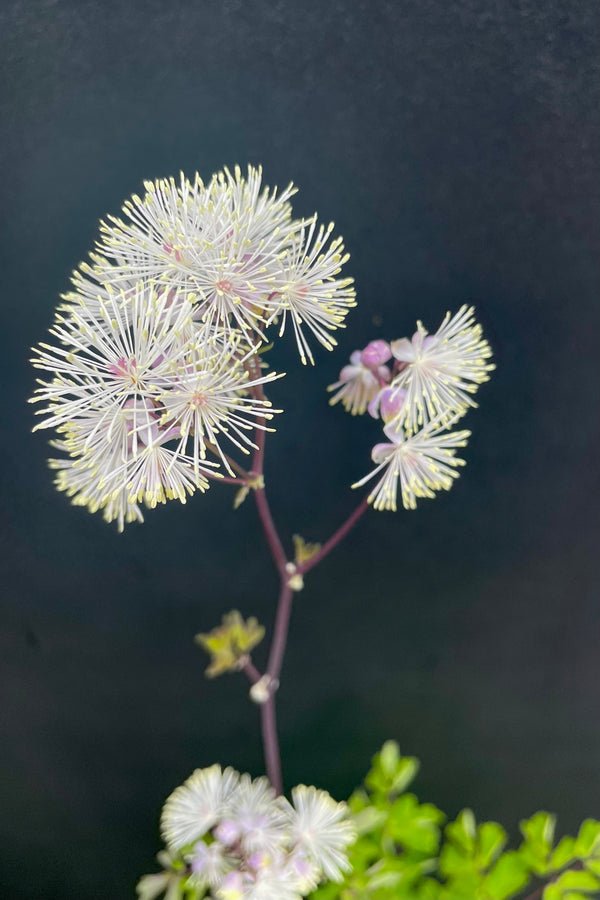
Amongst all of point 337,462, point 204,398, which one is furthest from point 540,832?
point 204,398

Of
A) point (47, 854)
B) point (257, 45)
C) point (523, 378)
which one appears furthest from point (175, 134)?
point (47, 854)

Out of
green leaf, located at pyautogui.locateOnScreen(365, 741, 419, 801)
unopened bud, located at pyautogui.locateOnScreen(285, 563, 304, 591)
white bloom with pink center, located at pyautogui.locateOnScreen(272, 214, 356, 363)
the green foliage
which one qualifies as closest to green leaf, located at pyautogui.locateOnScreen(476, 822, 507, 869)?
the green foliage

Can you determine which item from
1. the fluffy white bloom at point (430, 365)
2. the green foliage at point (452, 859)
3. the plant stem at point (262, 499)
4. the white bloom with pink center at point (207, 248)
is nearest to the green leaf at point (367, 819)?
the green foliage at point (452, 859)

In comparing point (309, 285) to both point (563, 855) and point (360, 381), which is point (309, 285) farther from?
point (563, 855)

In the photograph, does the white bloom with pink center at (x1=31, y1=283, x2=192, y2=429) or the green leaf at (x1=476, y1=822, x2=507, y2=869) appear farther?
the green leaf at (x1=476, y1=822, x2=507, y2=869)

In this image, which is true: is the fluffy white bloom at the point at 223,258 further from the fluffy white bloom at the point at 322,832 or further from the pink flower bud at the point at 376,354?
the fluffy white bloom at the point at 322,832

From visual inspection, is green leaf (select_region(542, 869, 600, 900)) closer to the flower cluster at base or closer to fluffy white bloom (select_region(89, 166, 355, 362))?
the flower cluster at base
